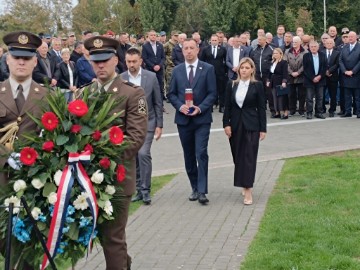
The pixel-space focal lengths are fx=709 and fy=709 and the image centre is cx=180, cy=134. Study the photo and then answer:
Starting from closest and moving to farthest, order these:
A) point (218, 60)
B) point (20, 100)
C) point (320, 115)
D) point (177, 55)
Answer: point (20, 100) → point (320, 115) → point (218, 60) → point (177, 55)

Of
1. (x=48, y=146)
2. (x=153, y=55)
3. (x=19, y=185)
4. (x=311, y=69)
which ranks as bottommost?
(x=311, y=69)

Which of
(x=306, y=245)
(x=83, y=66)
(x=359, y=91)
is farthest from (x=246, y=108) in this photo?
(x=359, y=91)

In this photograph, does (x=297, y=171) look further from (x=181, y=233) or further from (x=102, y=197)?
(x=102, y=197)

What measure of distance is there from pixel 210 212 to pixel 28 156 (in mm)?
4661

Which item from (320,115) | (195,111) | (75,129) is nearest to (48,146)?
(75,129)

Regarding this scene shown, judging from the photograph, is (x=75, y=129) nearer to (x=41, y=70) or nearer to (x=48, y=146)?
(x=48, y=146)

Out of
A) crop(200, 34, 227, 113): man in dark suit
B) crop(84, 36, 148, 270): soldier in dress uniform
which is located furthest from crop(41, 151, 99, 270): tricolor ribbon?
crop(200, 34, 227, 113): man in dark suit

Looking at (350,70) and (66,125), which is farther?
(350,70)

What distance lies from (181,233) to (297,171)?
151 inches

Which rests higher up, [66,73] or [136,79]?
[136,79]

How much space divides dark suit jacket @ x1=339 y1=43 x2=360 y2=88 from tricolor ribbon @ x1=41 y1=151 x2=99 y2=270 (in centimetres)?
1415

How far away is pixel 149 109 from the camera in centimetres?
981

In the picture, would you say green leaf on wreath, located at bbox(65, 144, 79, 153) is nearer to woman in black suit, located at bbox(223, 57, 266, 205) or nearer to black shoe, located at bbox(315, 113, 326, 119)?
woman in black suit, located at bbox(223, 57, 266, 205)

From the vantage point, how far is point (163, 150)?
1396 centimetres
